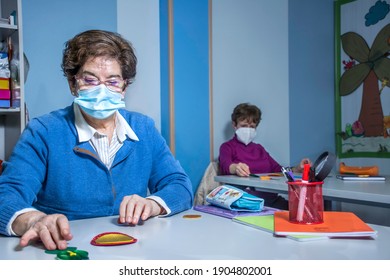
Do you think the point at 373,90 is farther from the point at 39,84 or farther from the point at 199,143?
the point at 39,84

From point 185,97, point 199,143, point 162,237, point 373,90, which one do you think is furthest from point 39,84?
point 373,90

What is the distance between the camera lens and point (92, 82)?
4.14 ft

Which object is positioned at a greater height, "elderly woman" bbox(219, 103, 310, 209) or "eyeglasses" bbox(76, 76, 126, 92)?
"eyeglasses" bbox(76, 76, 126, 92)

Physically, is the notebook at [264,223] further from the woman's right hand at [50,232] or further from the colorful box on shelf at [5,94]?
the colorful box on shelf at [5,94]

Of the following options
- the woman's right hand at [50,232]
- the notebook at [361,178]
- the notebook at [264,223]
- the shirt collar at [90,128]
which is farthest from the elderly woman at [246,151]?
the woman's right hand at [50,232]

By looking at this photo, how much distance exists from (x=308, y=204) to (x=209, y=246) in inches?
10.9

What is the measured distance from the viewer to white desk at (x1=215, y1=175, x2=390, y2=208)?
1.50 metres

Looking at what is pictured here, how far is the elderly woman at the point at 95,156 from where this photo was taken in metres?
1.10

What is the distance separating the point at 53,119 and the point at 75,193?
0.23 meters

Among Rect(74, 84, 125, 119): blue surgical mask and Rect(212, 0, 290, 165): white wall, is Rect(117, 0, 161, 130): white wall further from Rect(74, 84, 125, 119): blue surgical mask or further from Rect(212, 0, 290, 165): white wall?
Rect(74, 84, 125, 119): blue surgical mask

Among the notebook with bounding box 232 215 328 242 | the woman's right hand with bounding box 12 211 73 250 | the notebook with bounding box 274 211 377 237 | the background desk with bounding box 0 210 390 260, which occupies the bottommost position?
the background desk with bounding box 0 210 390 260

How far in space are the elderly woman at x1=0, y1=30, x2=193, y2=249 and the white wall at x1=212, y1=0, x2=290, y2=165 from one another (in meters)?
1.80

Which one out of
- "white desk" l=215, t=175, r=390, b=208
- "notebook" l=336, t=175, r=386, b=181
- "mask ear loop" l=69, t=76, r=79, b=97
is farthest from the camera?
"notebook" l=336, t=175, r=386, b=181

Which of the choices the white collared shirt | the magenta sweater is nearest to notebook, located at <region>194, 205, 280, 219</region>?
the white collared shirt
